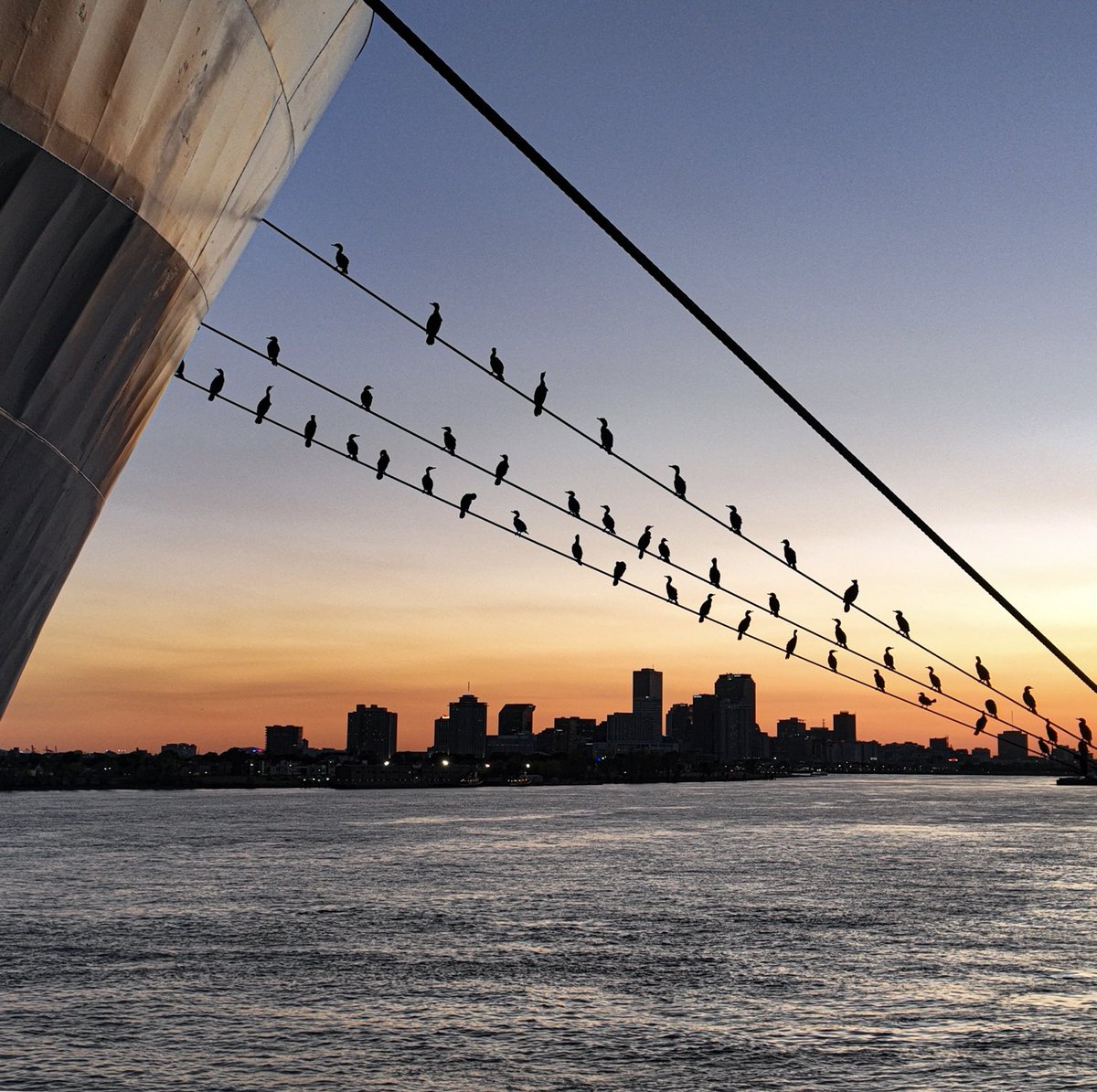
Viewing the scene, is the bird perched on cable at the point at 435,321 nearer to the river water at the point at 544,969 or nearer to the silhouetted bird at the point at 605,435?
the silhouetted bird at the point at 605,435

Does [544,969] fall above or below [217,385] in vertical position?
below

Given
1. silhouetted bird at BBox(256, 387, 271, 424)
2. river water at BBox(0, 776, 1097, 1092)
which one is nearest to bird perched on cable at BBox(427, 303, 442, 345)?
silhouetted bird at BBox(256, 387, 271, 424)

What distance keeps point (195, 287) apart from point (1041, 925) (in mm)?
60568

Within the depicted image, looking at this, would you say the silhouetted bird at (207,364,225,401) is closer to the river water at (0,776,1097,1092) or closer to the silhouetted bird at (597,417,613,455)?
the silhouetted bird at (597,417,613,455)

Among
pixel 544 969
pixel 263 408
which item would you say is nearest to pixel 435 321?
pixel 263 408

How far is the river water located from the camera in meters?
33.7

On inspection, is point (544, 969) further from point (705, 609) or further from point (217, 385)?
point (217, 385)

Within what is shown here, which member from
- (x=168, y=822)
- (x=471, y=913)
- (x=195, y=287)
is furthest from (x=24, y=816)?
→ (x=195, y=287)

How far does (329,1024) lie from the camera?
3800 centimetres

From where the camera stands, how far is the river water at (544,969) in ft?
110

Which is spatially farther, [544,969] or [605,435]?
[544,969]

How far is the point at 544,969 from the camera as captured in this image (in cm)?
4547

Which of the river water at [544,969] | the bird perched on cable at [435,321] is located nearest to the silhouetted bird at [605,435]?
the bird perched on cable at [435,321]

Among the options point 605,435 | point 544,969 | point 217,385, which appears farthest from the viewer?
point 544,969
